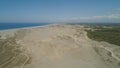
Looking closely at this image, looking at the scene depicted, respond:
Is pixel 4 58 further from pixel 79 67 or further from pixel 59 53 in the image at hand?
pixel 79 67

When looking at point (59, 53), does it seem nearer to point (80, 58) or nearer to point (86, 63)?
point (80, 58)

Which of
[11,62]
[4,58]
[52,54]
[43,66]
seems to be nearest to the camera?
[43,66]

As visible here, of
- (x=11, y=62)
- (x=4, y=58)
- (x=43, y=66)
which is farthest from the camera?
(x=4, y=58)

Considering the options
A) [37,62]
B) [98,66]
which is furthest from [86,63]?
[37,62]

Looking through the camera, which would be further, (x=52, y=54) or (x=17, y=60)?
(x=52, y=54)

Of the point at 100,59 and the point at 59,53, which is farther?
the point at 59,53

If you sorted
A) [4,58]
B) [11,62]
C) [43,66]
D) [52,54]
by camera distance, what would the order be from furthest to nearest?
[52,54] < [4,58] < [11,62] < [43,66]

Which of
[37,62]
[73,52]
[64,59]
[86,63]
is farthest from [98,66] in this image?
[37,62]

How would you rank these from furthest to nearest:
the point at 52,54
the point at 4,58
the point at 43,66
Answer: the point at 52,54, the point at 4,58, the point at 43,66

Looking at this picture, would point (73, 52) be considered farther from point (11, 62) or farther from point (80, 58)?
point (11, 62)

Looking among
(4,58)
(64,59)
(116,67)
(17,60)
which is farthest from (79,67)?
(4,58)
